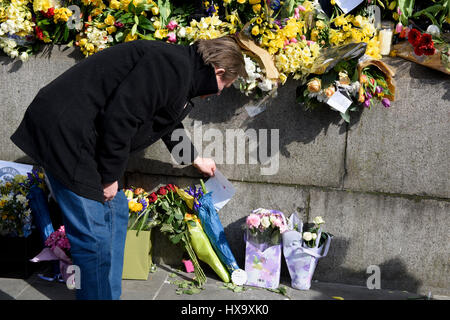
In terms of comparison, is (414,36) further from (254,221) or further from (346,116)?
(254,221)

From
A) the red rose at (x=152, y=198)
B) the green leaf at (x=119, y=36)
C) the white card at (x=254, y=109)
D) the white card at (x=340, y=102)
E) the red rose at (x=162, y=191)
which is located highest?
the green leaf at (x=119, y=36)

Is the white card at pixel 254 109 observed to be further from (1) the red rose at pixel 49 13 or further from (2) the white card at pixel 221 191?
(1) the red rose at pixel 49 13

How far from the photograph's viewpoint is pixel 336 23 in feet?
11.3

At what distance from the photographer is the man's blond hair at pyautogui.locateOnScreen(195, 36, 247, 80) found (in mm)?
2555

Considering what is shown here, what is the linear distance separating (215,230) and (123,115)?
1.50m

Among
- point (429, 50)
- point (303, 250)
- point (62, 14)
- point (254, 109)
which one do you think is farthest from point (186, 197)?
point (429, 50)

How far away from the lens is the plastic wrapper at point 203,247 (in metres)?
3.52

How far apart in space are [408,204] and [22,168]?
3.09 meters

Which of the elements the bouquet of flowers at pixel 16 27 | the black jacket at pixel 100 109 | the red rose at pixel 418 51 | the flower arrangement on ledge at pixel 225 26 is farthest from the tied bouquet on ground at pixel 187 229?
the red rose at pixel 418 51

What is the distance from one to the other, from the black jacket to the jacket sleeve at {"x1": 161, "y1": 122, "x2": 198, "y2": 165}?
2.57 feet

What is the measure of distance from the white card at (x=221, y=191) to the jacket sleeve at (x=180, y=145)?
0.85 ft

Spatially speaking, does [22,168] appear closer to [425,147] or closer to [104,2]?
[104,2]

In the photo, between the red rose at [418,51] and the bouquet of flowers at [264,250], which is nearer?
the red rose at [418,51]

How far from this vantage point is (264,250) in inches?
137
